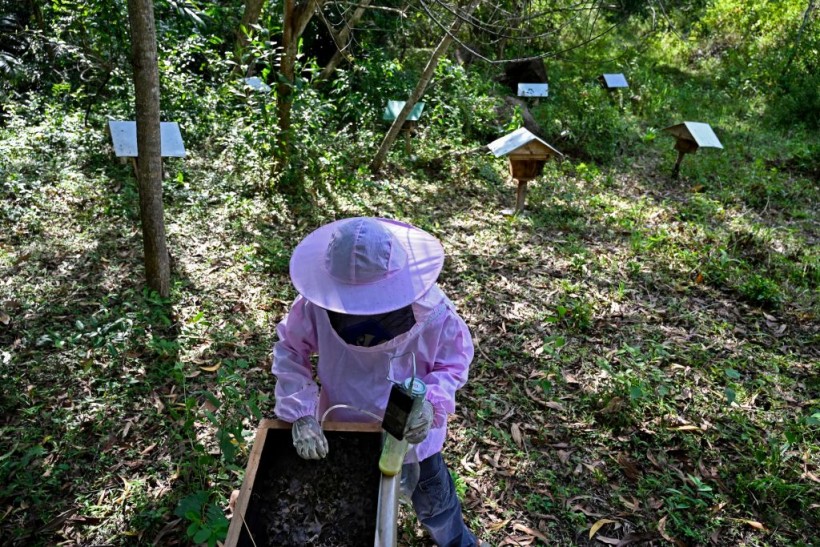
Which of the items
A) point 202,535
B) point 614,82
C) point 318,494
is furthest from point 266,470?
point 614,82

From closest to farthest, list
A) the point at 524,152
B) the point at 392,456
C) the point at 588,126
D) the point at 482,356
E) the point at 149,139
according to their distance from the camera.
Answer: the point at 392,456 → the point at 149,139 → the point at 482,356 → the point at 524,152 → the point at 588,126

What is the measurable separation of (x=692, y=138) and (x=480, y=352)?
16.6ft

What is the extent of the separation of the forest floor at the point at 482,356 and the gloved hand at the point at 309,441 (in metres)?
0.49

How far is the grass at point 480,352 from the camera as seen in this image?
9.03ft

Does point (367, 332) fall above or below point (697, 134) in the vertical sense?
above

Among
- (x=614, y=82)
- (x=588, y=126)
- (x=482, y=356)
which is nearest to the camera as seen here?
(x=482, y=356)

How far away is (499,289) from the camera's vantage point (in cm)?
467

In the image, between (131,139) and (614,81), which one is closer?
(131,139)

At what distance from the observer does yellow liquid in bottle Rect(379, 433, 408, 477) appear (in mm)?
1532

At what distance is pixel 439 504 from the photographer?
212 cm

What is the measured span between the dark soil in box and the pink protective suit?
0.17m

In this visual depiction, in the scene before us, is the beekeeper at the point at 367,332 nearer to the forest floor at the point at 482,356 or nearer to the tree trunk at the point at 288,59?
the forest floor at the point at 482,356

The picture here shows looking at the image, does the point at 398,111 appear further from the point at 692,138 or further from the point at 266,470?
the point at 266,470

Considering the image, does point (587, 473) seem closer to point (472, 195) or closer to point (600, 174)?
point (472, 195)
